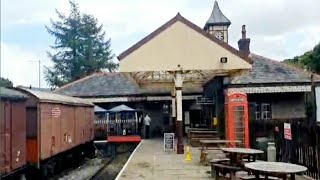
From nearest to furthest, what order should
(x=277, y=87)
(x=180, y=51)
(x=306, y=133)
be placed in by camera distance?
(x=306, y=133)
(x=180, y=51)
(x=277, y=87)

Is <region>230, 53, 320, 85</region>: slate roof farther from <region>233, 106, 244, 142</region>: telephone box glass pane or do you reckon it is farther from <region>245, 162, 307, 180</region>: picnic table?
<region>245, 162, 307, 180</region>: picnic table

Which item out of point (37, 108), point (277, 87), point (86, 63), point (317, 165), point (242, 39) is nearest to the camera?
point (317, 165)

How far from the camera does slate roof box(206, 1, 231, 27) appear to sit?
3244cm

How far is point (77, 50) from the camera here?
55125mm

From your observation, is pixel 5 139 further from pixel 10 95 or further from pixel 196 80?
pixel 196 80

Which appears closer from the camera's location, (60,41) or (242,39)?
(242,39)

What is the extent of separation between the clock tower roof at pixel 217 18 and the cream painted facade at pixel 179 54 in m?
17.5

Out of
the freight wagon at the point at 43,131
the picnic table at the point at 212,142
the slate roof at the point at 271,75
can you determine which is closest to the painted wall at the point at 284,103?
the slate roof at the point at 271,75

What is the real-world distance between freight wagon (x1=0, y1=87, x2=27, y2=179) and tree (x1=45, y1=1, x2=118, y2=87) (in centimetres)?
4224

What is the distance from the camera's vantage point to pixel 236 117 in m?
15.7

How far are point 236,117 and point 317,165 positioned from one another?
6.21 meters

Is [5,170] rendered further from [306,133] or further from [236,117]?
[236,117]

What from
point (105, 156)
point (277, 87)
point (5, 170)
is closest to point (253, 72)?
point (277, 87)

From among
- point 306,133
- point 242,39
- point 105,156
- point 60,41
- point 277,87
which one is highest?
point 60,41
